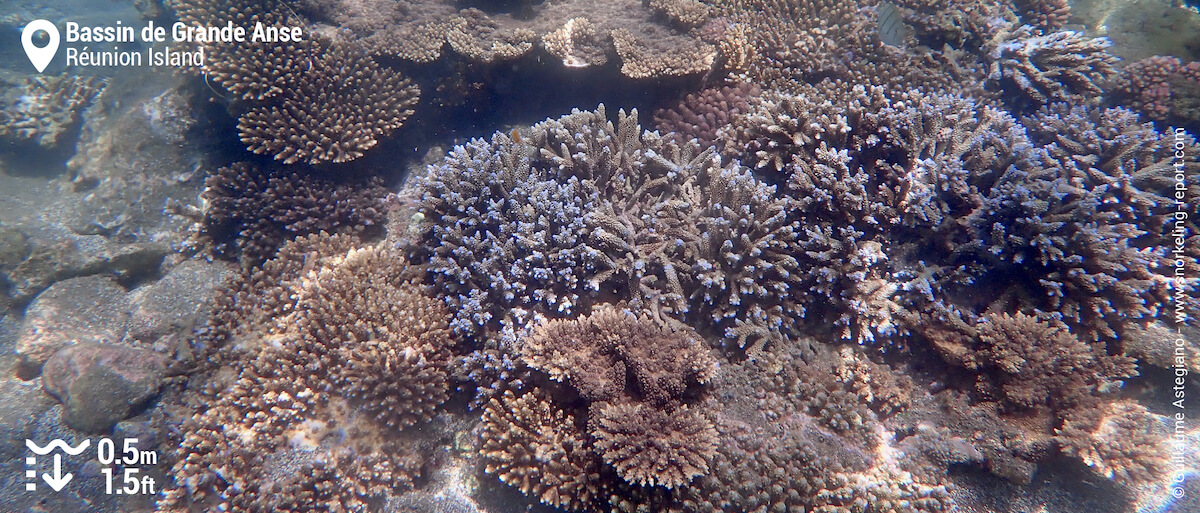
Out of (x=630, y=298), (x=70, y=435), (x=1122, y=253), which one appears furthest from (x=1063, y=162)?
(x=70, y=435)

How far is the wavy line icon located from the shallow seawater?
4cm

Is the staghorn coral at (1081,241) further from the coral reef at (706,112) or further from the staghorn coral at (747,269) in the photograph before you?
the coral reef at (706,112)

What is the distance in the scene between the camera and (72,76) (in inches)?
447

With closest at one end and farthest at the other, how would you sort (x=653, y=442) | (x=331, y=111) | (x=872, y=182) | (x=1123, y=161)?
(x=653, y=442) < (x=872, y=182) < (x=1123, y=161) < (x=331, y=111)

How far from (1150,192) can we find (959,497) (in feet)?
11.3

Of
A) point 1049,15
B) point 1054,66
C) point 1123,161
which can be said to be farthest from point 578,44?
point 1049,15

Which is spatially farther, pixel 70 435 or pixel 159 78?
pixel 159 78

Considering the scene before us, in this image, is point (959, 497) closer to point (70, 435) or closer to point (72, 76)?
point (70, 435)

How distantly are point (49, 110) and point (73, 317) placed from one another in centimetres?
782

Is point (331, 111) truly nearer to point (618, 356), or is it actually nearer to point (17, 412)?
point (618, 356)

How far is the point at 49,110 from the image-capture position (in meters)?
10.9

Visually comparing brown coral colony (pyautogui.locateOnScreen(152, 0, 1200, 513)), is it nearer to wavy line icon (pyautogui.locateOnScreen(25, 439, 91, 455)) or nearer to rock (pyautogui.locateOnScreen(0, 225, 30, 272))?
wavy line icon (pyautogui.locateOnScreen(25, 439, 91, 455))

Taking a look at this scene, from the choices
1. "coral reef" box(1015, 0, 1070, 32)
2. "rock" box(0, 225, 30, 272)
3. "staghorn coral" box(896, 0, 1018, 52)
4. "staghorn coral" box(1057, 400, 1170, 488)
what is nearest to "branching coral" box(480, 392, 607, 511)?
"staghorn coral" box(1057, 400, 1170, 488)

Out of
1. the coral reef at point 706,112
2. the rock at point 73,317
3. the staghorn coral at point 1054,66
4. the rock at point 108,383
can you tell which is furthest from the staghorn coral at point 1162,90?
the rock at point 73,317
